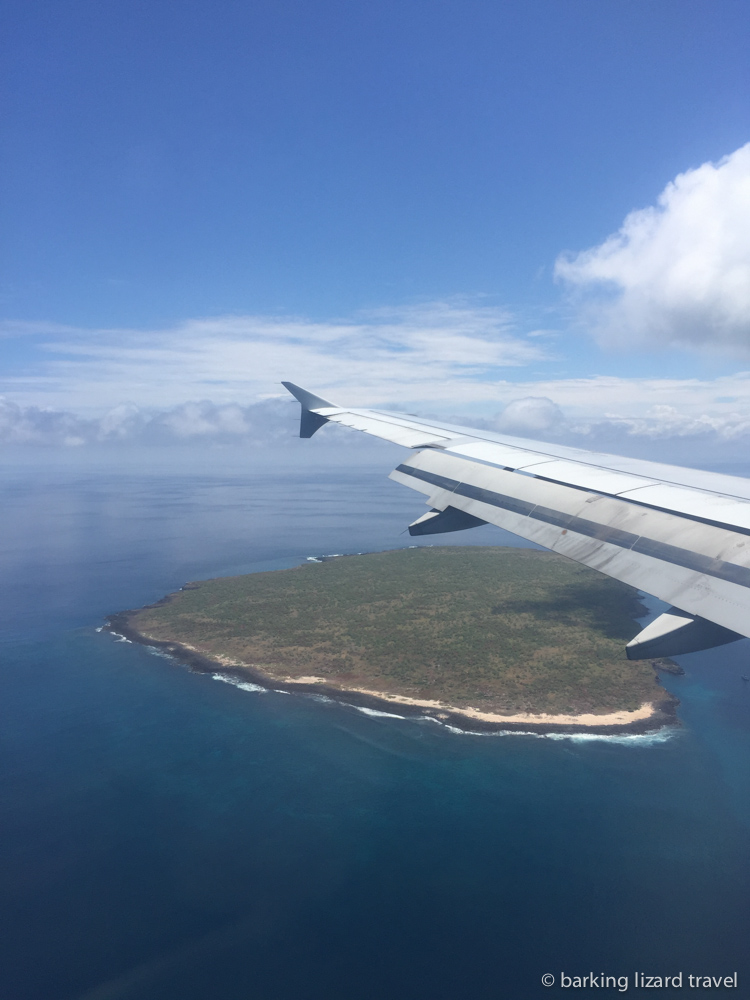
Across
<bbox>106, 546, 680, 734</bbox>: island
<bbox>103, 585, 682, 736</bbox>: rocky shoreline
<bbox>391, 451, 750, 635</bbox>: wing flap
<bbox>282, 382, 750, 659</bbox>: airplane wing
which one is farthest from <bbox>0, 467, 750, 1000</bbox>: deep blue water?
<bbox>391, 451, 750, 635</bbox>: wing flap

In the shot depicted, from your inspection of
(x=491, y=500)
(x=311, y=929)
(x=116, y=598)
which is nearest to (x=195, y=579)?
(x=116, y=598)

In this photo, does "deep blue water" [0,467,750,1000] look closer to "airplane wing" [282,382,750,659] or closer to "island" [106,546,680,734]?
"island" [106,546,680,734]

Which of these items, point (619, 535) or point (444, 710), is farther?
point (444, 710)

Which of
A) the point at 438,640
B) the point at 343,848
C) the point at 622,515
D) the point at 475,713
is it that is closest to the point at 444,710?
the point at 475,713

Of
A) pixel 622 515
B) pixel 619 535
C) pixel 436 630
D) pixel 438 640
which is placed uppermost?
pixel 622 515

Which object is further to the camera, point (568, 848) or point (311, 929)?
point (568, 848)

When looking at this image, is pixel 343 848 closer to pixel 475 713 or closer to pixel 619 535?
pixel 475 713

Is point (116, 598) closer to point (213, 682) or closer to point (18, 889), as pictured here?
point (213, 682)

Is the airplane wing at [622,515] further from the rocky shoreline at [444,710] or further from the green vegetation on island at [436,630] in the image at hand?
the green vegetation on island at [436,630]
